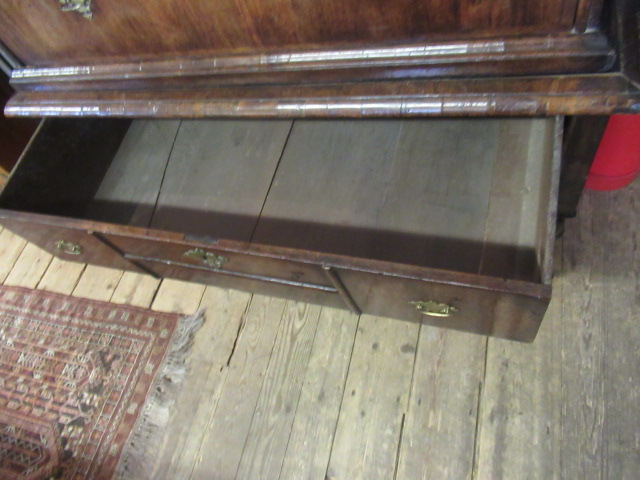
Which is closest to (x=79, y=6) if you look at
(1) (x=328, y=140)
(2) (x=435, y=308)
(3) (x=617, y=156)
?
(1) (x=328, y=140)

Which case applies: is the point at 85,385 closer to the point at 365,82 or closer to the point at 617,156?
the point at 365,82

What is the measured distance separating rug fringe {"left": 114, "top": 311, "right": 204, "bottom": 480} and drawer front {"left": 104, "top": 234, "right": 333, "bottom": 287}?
22 centimetres

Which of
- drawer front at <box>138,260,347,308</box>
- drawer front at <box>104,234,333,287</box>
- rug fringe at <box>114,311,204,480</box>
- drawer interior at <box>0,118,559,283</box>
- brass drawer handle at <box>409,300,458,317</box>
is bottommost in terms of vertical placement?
rug fringe at <box>114,311,204,480</box>

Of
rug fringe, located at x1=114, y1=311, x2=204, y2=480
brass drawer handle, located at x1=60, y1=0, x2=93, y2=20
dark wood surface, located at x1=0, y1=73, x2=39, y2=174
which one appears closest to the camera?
brass drawer handle, located at x1=60, y1=0, x2=93, y2=20

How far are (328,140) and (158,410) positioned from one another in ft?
2.32

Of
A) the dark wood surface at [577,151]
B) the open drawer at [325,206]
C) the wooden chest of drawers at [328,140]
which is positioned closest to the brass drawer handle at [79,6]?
the wooden chest of drawers at [328,140]

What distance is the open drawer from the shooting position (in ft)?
2.63

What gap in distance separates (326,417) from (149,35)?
792mm

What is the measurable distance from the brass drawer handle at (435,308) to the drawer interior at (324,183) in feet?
0.26

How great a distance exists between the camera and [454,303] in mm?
804

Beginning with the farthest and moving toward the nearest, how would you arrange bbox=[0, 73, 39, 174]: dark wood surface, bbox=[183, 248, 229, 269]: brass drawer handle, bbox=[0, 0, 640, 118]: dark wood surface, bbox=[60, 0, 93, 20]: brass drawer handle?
bbox=[0, 73, 39, 174]: dark wood surface < bbox=[183, 248, 229, 269]: brass drawer handle < bbox=[60, 0, 93, 20]: brass drawer handle < bbox=[0, 0, 640, 118]: dark wood surface

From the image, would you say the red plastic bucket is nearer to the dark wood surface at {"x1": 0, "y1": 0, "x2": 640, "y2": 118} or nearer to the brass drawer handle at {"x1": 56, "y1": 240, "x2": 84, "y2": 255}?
the dark wood surface at {"x1": 0, "y1": 0, "x2": 640, "y2": 118}

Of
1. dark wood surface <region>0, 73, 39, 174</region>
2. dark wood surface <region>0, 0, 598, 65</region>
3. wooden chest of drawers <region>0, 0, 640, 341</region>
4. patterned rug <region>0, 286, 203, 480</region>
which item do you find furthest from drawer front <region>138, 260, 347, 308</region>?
dark wood surface <region>0, 73, 39, 174</region>

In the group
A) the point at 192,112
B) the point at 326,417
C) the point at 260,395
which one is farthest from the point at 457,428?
the point at 192,112
